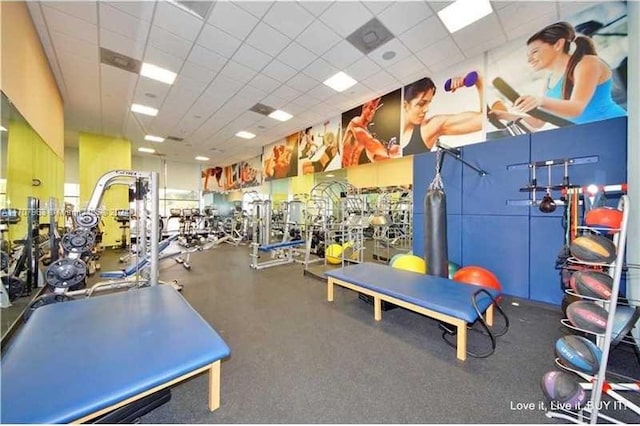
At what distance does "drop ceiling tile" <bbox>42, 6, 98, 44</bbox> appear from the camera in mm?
3436

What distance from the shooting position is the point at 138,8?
336 centimetres

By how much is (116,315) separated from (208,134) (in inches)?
313

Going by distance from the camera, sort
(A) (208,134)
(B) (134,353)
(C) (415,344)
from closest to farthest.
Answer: (B) (134,353)
(C) (415,344)
(A) (208,134)

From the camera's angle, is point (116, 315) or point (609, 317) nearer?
point (609, 317)

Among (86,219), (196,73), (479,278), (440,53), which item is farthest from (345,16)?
(86,219)

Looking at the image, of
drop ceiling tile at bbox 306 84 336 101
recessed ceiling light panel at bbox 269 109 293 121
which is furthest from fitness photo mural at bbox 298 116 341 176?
A: drop ceiling tile at bbox 306 84 336 101

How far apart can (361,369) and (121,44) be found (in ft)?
18.9

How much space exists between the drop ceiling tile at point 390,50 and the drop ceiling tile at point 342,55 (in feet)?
0.86

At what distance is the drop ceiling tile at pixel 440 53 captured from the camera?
13.6ft

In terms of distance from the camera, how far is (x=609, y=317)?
1.39 meters

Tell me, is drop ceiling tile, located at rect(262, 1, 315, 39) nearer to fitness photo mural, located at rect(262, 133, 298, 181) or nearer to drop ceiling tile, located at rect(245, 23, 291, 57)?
Result: drop ceiling tile, located at rect(245, 23, 291, 57)

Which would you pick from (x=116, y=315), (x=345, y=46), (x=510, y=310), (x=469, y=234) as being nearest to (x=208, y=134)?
(x=345, y=46)

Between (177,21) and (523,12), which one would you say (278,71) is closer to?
(177,21)

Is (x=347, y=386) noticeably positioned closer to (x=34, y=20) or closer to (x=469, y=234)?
(x=469, y=234)
